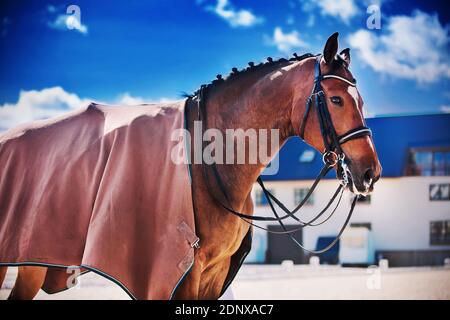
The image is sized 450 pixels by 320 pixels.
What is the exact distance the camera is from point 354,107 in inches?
125

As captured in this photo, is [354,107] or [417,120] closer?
[354,107]

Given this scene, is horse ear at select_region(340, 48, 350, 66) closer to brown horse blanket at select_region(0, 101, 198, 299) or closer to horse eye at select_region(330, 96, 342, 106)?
horse eye at select_region(330, 96, 342, 106)

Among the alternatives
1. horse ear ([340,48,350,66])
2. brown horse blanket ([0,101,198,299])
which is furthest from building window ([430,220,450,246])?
brown horse blanket ([0,101,198,299])

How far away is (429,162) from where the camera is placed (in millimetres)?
28641

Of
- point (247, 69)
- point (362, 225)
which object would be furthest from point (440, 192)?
point (247, 69)

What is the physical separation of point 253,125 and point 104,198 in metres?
1.03

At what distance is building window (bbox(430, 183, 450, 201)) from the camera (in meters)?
27.8

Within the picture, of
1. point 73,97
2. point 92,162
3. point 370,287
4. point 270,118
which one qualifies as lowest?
point 370,287

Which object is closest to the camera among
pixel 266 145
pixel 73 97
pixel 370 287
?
pixel 266 145

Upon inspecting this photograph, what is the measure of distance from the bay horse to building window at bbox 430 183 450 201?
87.0 feet

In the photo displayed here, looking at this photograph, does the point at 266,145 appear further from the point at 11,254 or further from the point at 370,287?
the point at 370,287

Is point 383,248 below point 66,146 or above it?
below

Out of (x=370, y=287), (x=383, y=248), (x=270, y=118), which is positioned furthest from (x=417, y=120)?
(x=270, y=118)
